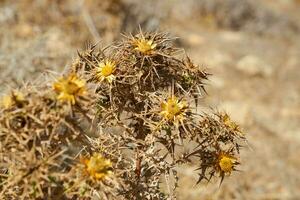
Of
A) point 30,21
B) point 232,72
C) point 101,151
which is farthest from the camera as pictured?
point 232,72

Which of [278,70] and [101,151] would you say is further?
[278,70]

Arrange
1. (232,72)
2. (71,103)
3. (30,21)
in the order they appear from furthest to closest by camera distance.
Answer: (232,72) < (30,21) < (71,103)

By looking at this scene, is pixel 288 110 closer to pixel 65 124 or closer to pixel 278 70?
pixel 278 70

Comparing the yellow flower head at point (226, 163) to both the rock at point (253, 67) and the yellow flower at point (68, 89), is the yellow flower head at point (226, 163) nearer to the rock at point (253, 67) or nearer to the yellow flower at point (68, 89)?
the yellow flower at point (68, 89)

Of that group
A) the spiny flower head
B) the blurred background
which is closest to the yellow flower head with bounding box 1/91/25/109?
the spiny flower head

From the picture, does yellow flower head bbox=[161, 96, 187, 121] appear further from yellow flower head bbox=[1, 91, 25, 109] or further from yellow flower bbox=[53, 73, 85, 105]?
yellow flower head bbox=[1, 91, 25, 109]

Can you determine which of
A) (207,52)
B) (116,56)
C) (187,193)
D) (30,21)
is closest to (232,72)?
(207,52)

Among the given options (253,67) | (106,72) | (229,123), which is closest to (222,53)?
(253,67)
